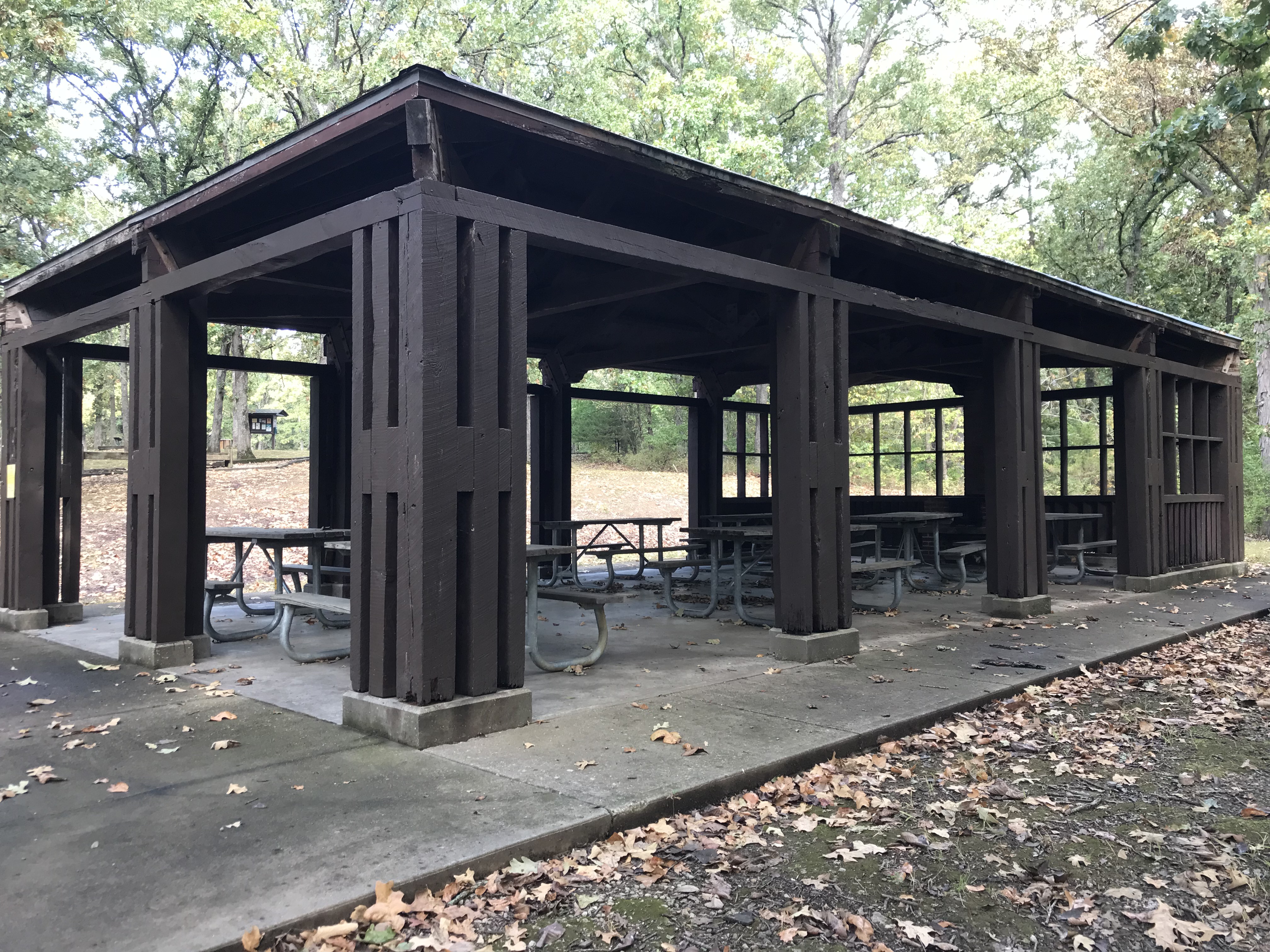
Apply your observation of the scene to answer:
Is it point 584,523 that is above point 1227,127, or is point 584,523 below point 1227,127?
below

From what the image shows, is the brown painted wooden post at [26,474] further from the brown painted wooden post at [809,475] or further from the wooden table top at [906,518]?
the wooden table top at [906,518]

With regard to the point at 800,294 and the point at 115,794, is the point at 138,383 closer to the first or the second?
the point at 115,794

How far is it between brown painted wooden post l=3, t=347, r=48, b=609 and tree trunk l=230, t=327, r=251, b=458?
18.2 m

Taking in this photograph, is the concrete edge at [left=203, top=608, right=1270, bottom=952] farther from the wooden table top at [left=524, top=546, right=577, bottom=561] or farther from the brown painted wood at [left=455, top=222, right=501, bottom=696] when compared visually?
the wooden table top at [left=524, top=546, right=577, bottom=561]

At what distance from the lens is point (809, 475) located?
21.1 feet

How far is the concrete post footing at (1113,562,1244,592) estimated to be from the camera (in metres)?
10.7

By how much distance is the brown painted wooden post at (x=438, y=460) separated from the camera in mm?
4297

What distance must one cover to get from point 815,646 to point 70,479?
683cm

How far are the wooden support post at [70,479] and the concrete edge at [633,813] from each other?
6.58 m

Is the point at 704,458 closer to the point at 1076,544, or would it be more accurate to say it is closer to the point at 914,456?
the point at 914,456

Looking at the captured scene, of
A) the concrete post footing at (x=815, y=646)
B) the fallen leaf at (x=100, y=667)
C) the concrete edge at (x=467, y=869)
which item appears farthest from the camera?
the concrete post footing at (x=815, y=646)

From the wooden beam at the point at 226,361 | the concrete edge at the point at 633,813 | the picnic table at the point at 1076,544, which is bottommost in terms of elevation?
the concrete edge at the point at 633,813

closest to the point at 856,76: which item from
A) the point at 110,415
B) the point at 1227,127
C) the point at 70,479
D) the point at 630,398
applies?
the point at 1227,127

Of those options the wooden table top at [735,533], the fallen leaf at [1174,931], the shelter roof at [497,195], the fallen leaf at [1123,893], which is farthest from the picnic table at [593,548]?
the fallen leaf at [1174,931]
